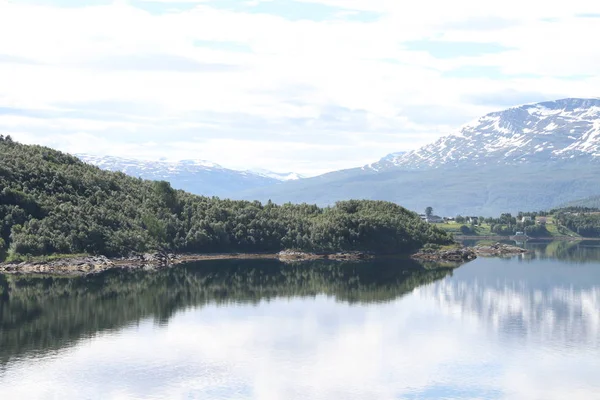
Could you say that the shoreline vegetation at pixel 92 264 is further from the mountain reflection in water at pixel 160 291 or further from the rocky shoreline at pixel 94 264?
the mountain reflection in water at pixel 160 291

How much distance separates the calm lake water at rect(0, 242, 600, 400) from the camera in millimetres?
79062

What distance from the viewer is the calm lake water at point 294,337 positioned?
259ft

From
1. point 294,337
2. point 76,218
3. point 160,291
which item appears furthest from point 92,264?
point 294,337

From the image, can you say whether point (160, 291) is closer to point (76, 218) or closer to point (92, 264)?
point (92, 264)

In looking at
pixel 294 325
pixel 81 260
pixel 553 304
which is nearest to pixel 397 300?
pixel 553 304

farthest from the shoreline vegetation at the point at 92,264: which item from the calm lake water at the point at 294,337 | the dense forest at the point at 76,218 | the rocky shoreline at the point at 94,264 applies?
the calm lake water at the point at 294,337

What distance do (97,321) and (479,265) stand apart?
360 ft

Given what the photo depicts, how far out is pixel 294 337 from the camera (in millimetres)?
101625

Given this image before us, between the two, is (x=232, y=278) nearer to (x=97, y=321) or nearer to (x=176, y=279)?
(x=176, y=279)

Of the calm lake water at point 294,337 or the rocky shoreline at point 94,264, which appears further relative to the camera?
the rocky shoreline at point 94,264

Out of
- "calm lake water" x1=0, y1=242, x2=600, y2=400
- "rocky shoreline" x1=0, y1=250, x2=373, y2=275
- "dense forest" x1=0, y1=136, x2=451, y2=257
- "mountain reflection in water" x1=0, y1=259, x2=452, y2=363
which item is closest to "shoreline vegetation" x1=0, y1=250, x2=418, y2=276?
"rocky shoreline" x1=0, y1=250, x2=373, y2=275

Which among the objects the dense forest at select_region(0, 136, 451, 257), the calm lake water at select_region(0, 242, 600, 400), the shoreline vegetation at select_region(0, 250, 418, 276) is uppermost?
the dense forest at select_region(0, 136, 451, 257)

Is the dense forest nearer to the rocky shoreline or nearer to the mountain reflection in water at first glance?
the rocky shoreline

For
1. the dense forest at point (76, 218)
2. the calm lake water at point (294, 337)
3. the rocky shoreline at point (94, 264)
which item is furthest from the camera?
the dense forest at point (76, 218)
